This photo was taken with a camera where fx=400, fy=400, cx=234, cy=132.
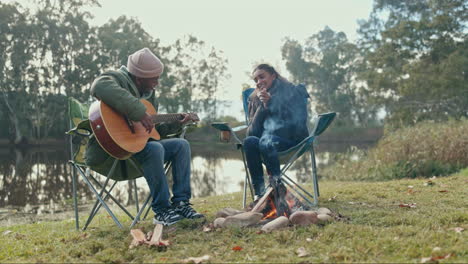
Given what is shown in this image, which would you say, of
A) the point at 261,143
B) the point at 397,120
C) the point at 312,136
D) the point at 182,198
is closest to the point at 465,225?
the point at 312,136

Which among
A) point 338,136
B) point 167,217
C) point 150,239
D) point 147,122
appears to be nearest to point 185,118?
point 147,122

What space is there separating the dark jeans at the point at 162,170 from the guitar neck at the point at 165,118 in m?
0.16

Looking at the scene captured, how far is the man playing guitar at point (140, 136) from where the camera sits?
241cm

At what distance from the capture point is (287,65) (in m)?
35.8

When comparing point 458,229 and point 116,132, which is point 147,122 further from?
point 458,229

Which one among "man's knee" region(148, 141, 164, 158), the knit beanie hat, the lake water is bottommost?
the lake water

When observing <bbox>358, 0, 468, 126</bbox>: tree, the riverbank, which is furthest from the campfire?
the riverbank

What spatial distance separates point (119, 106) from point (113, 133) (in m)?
0.17

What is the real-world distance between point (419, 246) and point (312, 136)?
1.38 metres

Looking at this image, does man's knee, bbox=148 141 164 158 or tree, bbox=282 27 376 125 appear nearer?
man's knee, bbox=148 141 164 158

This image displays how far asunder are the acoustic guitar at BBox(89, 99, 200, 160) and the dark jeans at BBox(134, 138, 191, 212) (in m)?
0.09

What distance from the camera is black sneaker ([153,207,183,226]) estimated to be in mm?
2506

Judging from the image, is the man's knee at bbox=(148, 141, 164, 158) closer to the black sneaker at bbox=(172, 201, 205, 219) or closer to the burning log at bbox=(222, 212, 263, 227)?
the black sneaker at bbox=(172, 201, 205, 219)

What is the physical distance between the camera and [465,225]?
7.22ft
